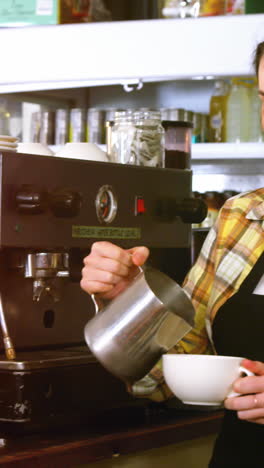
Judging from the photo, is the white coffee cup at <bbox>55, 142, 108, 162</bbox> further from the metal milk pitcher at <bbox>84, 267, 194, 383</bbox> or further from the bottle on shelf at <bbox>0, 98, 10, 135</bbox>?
the bottle on shelf at <bbox>0, 98, 10, 135</bbox>

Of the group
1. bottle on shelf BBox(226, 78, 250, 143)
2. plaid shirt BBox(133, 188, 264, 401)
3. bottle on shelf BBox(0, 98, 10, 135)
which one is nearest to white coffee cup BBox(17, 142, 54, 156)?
plaid shirt BBox(133, 188, 264, 401)

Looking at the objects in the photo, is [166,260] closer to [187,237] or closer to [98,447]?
[187,237]

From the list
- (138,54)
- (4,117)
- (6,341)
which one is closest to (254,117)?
(138,54)

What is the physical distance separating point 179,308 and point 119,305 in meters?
0.14

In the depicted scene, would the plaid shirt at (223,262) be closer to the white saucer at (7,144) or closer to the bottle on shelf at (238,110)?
the white saucer at (7,144)

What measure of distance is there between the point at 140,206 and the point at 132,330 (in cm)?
48

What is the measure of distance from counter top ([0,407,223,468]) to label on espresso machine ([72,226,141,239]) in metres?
0.32

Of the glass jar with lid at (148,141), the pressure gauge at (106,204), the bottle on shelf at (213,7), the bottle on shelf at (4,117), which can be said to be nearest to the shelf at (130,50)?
the bottle on shelf at (213,7)

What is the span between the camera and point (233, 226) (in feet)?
5.00

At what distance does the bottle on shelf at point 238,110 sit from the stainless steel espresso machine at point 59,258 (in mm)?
1555

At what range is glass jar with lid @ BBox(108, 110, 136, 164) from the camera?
1.65 metres

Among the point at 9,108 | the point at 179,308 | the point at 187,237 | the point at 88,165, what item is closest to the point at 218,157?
the point at 9,108

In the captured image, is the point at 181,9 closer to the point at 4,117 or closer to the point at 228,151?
the point at 228,151

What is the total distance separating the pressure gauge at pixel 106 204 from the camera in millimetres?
1509
